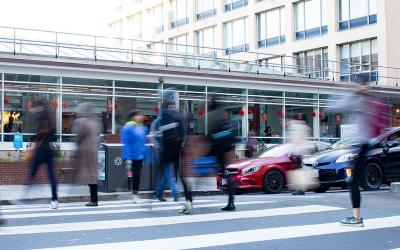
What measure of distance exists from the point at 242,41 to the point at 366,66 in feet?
37.1

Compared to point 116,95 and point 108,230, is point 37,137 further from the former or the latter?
point 116,95

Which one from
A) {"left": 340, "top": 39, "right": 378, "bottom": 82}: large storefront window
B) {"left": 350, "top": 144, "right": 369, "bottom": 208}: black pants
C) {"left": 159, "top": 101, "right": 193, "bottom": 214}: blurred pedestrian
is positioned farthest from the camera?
{"left": 340, "top": 39, "right": 378, "bottom": 82}: large storefront window

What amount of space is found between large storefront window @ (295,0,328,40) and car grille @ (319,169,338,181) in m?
26.3

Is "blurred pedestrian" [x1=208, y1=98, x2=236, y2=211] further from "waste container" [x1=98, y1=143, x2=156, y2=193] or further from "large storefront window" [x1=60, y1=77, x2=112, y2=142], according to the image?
"large storefront window" [x1=60, y1=77, x2=112, y2=142]

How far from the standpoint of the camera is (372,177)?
46.0 feet

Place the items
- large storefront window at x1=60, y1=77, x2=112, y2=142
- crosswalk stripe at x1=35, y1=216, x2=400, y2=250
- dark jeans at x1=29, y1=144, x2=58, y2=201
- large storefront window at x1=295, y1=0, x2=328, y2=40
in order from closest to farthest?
crosswalk stripe at x1=35, y1=216, x2=400, y2=250 < dark jeans at x1=29, y1=144, x2=58, y2=201 < large storefront window at x1=60, y1=77, x2=112, y2=142 < large storefront window at x1=295, y1=0, x2=328, y2=40

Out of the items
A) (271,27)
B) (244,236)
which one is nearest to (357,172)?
(244,236)

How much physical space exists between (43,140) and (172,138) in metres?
2.19

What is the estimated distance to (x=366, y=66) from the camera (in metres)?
36.7

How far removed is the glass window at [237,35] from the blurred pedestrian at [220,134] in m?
34.8

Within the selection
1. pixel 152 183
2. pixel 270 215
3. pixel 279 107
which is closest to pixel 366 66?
pixel 279 107

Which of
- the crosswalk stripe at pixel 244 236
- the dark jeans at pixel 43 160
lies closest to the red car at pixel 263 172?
the dark jeans at pixel 43 160

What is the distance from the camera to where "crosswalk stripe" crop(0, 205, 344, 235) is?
7629 millimetres

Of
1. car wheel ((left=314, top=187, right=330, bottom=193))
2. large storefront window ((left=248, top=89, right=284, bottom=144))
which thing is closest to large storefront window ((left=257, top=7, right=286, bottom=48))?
large storefront window ((left=248, top=89, right=284, bottom=144))
